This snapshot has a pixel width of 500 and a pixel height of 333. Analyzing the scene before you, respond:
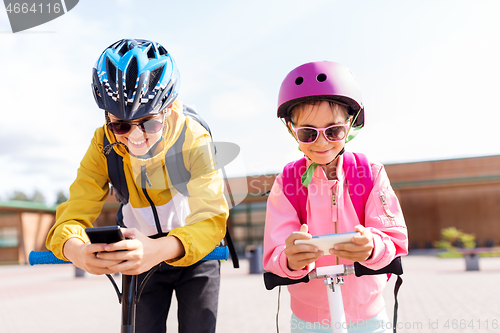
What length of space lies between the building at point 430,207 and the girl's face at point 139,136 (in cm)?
2400

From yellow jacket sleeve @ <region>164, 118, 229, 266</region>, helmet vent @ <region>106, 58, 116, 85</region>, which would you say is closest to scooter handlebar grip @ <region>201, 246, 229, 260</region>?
yellow jacket sleeve @ <region>164, 118, 229, 266</region>

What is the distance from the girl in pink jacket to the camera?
1.91 meters

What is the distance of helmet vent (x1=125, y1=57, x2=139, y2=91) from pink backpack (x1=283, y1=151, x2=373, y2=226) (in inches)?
35.5

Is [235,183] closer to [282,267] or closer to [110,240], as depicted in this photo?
[282,267]

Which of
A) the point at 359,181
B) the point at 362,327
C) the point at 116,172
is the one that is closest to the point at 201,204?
the point at 116,172

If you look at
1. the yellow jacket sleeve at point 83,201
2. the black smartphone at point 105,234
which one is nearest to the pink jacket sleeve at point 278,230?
the black smartphone at point 105,234

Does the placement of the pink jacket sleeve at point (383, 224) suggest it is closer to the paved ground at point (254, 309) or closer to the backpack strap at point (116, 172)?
the backpack strap at point (116, 172)

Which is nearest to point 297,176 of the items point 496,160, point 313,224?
point 313,224

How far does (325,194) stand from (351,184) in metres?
0.14

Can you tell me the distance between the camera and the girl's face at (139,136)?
5.99 ft

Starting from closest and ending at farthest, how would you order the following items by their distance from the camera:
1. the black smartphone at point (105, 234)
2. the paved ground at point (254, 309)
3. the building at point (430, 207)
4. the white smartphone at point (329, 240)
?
the black smartphone at point (105, 234)
the white smartphone at point (329, 240)
the paved ground at point (254, 309)
the building at point (430, 207)

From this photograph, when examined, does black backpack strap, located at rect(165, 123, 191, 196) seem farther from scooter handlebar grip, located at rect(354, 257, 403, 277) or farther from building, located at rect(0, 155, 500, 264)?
building, located at rect(0, 155, 500, 264)

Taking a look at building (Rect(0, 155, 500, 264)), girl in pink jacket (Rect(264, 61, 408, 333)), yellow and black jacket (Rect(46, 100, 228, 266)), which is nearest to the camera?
yellow and black jacket (Rect(46, 100, 228, 266))

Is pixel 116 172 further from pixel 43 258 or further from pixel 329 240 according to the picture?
pixel 329 240
